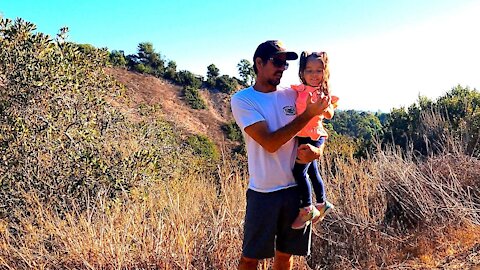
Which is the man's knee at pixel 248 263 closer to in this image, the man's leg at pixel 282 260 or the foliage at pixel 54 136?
the man's leg at pixel 282 260

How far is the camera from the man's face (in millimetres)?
2510

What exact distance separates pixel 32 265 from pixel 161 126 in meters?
5.27

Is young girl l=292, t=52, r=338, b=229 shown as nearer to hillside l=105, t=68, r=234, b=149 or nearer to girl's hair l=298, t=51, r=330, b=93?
girl's hair l=298, t=51, r=330, b=93

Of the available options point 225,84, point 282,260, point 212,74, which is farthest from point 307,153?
point 212,74

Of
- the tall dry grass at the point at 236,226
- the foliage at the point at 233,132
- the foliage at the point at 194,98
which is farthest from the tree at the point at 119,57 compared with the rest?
the tall dry grass at the point at 236,226

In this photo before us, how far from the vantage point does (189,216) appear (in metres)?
3.82

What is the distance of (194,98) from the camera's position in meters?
39.3

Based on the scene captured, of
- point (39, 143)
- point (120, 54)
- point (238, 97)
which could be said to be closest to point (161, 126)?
point (39, 143)

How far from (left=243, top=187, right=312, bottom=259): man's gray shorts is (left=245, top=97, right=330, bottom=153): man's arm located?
1.00 ft

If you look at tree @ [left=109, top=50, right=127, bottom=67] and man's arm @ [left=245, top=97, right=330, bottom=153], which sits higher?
tree @ [left=109, top=50, right=127, bottom=67]

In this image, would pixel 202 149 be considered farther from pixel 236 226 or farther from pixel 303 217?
pixel 303 217

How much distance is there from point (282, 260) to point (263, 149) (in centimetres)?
69

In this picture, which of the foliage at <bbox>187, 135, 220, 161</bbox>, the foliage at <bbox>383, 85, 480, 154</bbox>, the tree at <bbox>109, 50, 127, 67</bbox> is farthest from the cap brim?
the tree at <bbox>109, 50, 127, 67</bbox>

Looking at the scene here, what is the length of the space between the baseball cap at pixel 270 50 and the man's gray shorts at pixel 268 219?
0.75 metres
